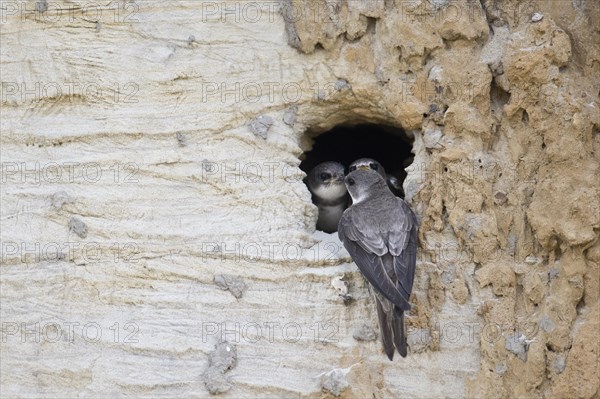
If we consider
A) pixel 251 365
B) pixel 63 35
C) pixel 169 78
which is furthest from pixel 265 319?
pixel 63 35

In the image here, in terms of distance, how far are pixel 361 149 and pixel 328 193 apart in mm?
934

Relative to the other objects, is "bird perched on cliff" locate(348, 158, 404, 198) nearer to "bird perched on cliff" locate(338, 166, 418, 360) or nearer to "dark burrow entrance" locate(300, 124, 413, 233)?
"dark burrow entrance" locate(300, 124, 413, 233)

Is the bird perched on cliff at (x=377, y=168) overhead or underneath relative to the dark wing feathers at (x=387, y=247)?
overhead

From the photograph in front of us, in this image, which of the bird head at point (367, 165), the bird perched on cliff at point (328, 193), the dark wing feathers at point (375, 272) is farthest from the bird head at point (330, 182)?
the dark wing feathers at point (375, 272)

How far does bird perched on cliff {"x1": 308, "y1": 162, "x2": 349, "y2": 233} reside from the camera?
5754mm

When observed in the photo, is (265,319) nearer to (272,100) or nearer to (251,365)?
(251,365)

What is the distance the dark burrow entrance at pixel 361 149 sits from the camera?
20.8 ft

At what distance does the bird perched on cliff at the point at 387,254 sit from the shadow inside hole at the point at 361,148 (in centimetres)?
135

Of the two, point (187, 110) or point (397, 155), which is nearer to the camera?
point (187, 110)

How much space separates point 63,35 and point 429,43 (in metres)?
1.91

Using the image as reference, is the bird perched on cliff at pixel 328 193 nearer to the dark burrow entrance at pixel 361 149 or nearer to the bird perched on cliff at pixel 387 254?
the dark burrow entrance at pixel 361 149

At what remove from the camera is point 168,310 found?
491cm

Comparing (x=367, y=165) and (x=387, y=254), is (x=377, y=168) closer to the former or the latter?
(x=367, y=165)

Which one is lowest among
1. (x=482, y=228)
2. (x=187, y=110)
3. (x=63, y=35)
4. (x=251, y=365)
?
(x=251, y=365)
